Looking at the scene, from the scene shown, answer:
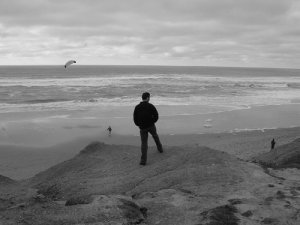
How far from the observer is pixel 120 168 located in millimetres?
8914

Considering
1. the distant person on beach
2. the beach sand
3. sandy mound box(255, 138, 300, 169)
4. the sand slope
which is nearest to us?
the sand slope

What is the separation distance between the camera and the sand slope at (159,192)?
5.27 meters

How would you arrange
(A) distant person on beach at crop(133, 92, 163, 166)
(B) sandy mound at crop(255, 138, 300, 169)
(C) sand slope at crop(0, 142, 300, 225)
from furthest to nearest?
(B) sandy mound at crop(255, 138, 300, 169)
(A) distant person on beach at crop(133, 92, 163, 166)
(C) sand slope at crop(0, 142, 300, 225)

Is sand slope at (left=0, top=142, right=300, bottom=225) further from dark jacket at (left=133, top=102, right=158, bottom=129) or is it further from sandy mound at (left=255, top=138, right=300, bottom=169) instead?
sandy mound at (left=255, top=138, right=300, bottom=169)

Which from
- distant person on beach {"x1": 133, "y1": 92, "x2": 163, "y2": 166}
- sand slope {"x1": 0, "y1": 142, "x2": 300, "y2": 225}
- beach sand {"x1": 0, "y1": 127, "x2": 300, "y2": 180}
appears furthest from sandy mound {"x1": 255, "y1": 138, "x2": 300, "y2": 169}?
distant person on beach {"x1": 133, "y1": 92, "x2": 163, "y2": 166}

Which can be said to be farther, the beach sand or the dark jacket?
the beach sand

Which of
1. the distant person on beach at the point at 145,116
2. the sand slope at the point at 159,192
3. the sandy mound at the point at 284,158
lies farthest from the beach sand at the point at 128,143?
the distant person on beach at the point at 145,116

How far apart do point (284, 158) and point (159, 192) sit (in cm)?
448

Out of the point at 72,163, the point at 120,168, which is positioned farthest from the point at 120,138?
the point at 120,168

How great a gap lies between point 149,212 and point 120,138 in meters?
13.5

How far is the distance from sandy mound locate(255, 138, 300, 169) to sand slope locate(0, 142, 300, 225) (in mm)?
1298

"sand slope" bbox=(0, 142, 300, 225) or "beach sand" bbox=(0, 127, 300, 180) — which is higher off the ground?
"sand slope" bbox=(0, 142, 300, 225)

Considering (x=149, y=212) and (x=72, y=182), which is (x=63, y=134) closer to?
(x=72, y=182)

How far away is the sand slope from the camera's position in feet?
17.3
